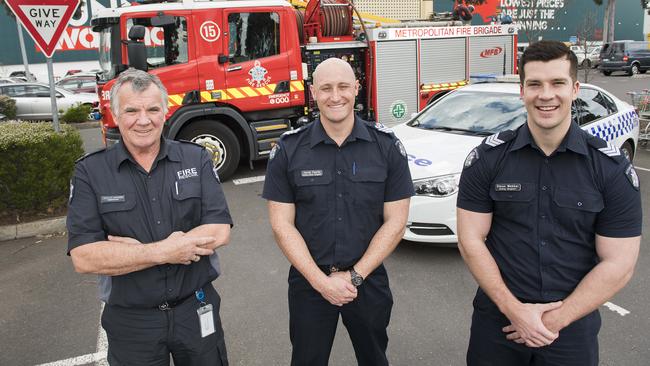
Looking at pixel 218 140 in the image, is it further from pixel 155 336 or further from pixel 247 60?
pixel 155 336

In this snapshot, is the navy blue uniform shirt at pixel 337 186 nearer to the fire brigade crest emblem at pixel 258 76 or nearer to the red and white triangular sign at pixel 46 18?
the red and white triangular sign at pixel 46 18

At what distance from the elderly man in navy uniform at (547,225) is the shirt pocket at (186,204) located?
1.18m

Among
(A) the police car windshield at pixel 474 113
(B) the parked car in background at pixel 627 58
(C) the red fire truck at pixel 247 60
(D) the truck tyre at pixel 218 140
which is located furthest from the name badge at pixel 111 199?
(B) the parked car in background at pixel 627 58

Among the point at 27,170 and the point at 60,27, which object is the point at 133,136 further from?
the point at 60,27

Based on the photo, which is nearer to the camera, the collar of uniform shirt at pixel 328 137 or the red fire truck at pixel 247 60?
the collar of uniform shirt at pixel 328 137

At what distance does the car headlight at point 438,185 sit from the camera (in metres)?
4.58

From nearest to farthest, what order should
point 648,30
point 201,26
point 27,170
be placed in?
point 27,170, point 201,26, point 648,30

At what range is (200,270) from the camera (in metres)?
2.31

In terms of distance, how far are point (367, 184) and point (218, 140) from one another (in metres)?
5.49

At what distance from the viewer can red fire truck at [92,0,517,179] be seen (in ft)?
23.3

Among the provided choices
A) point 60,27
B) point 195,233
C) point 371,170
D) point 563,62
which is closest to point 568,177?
point 563,62

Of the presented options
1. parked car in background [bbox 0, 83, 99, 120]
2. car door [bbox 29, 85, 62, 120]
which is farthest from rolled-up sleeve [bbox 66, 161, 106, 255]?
car door [bbox 29, 85, 62, 120]

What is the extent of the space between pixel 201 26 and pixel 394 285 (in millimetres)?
4798

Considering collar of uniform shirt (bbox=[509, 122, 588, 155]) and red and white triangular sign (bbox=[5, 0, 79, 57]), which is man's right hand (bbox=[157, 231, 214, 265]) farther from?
red and white triangular sign (bbox=[5, 0, 79, 57])
